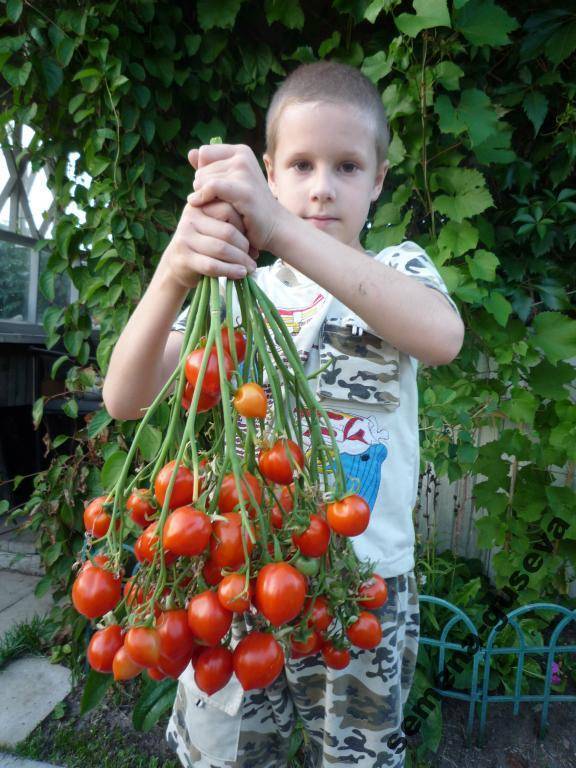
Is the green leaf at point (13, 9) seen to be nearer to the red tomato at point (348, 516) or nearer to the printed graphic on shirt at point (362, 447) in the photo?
the printed graphic on shirt at point (362, 447)

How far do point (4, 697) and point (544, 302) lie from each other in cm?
255

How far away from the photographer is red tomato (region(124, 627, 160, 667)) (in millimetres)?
471

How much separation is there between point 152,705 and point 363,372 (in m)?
1.41

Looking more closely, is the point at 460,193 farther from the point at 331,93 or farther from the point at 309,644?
the point at 309,644

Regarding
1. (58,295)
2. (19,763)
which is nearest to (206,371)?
(19,763)

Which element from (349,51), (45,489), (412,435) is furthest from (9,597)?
(349,51)

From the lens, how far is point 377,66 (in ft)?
5.16

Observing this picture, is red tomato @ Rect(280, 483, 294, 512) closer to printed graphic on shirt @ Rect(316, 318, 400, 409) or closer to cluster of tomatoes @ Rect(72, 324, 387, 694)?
cluster of tomatoes @ Rect(72, 324, 387, 694)

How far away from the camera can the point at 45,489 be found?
2.08m

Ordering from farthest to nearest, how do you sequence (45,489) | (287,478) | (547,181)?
(45,489) → (547,181) → (287,478)

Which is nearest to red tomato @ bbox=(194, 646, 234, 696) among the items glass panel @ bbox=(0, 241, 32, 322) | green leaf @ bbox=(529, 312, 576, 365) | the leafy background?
the leafy background

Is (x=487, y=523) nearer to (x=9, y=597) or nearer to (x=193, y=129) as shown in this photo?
(x=193, y=129)

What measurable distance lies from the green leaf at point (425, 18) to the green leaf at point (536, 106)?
46 cm

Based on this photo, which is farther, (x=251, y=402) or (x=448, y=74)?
(x=448, y=74)
